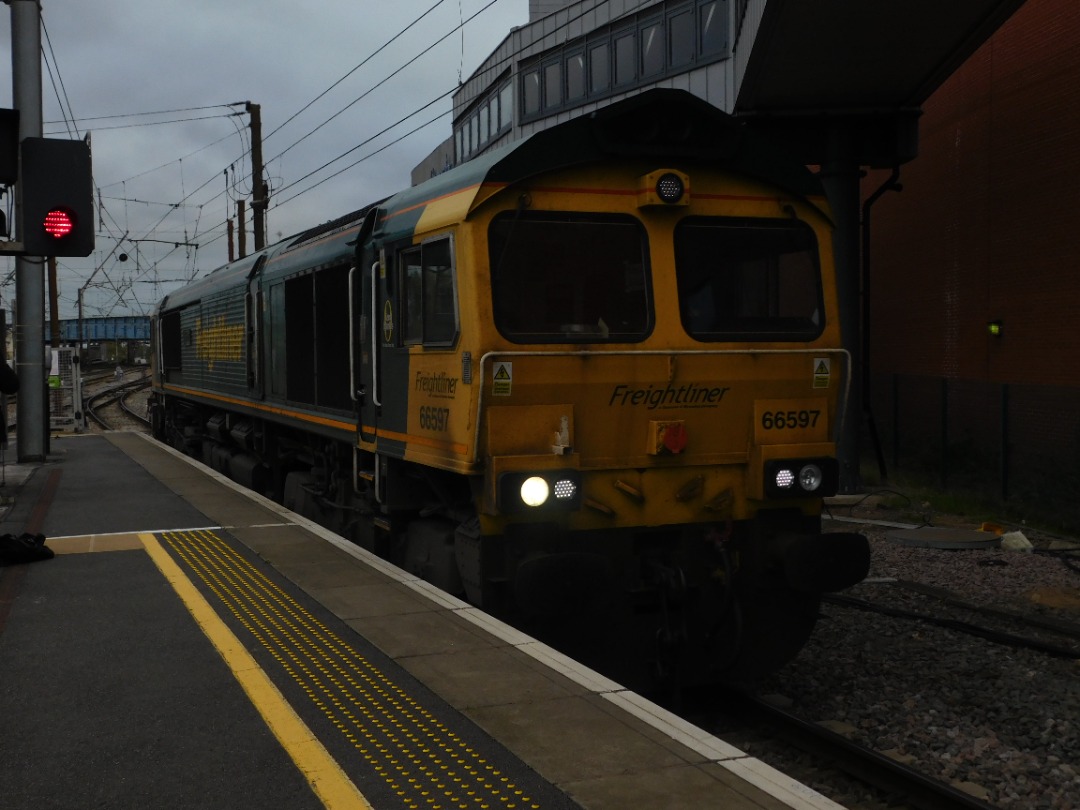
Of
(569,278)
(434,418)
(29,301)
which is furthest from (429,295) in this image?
(29,301)

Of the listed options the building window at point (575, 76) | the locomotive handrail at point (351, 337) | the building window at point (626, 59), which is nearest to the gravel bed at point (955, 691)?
the locomotive handrail at point (351, 337)

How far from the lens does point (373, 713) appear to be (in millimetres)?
A: 5168

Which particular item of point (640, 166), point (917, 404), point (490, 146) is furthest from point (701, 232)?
point (490, 146)

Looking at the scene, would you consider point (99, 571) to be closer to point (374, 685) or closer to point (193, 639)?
point (193, 639)

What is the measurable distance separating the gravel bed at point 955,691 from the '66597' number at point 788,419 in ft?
6.31

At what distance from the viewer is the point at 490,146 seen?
1559 inches

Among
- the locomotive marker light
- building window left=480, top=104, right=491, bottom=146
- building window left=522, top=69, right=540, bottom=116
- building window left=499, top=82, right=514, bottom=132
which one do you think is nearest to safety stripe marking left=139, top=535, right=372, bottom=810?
the locomotive marker light

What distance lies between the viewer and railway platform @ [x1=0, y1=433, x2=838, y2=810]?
431 cm

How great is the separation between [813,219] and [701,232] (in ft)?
2.88

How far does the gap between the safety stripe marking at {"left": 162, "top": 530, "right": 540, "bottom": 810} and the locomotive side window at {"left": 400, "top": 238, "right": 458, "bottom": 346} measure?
1984mm

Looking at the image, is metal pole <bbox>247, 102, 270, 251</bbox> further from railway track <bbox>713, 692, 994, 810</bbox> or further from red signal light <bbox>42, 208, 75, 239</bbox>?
railway track <bbox>713, 692, 994, 810</bbox>

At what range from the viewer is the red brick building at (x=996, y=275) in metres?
16.1

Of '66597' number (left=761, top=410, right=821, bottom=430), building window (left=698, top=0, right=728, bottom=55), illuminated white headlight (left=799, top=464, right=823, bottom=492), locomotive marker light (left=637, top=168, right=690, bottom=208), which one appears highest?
building window (left=698, top=0, right=728, bottom=55)

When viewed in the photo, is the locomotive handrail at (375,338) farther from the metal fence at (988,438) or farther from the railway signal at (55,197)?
the metal fence at (988,438)
